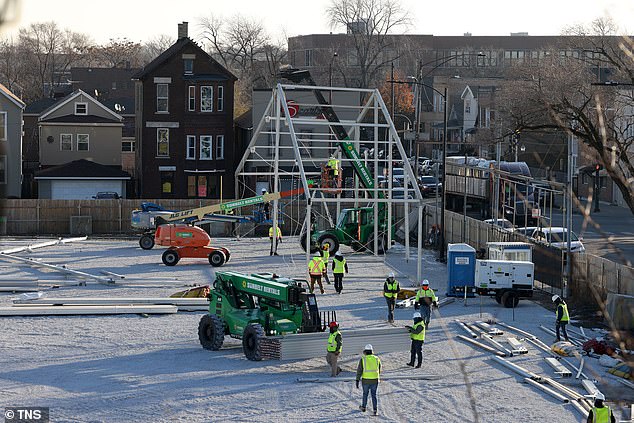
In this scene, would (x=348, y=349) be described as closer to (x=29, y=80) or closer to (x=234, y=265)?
(x=234, y=265)

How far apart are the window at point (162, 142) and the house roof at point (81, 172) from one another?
2.93 m

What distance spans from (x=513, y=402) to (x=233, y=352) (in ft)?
22.9

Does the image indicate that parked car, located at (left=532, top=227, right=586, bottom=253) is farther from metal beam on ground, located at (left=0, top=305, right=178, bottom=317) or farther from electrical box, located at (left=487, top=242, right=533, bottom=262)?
metal beam on ground, located at (left=0, top=305, right=178, bottom=317)

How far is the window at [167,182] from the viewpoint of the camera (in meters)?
66.3

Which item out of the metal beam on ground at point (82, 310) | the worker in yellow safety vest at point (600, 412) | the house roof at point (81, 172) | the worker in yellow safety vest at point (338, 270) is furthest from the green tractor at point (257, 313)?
the house roof at point (81, 172)

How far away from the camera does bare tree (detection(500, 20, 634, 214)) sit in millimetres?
8433

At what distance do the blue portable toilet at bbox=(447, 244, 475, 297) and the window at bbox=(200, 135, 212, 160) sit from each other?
36172 mm

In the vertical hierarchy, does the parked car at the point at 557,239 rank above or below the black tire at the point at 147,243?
above

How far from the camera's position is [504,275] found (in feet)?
101

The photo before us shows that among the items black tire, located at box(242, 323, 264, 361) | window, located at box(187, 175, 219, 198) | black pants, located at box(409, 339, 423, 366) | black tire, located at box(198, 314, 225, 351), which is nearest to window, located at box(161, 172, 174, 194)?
window, located at box(187, 175, 219, 198)

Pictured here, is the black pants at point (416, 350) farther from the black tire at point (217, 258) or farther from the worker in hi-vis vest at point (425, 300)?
the black tire at point (217, 258)

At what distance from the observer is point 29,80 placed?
104 meters

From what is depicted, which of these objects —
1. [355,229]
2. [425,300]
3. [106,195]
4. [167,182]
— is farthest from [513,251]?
[167,182]

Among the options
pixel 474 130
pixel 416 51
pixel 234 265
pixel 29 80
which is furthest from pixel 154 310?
pixel 416 51
